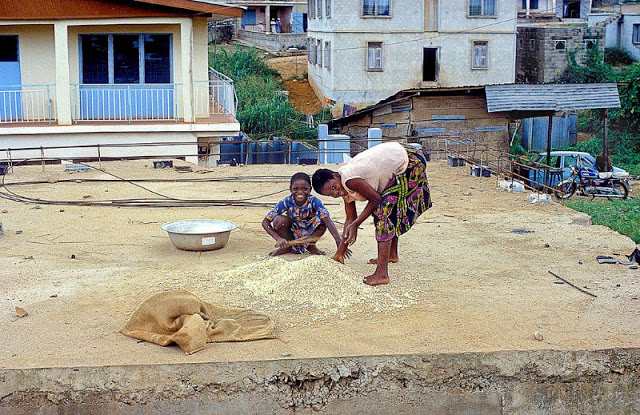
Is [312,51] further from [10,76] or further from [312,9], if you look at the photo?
[10,76]

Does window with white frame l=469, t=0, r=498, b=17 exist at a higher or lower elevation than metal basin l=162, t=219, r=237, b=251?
higher

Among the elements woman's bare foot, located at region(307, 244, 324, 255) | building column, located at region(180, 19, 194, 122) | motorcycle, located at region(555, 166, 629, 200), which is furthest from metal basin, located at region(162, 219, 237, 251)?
motorcycle, located at region(555, 166, 629, 200)

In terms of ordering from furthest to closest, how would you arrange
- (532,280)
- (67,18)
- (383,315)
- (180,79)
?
(180,79), (67,18), (532,280), (383,315)

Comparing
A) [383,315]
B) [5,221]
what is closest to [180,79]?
[5,221]

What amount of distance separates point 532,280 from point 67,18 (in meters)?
12.5

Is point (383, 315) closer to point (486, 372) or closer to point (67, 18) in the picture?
point (486, 372)

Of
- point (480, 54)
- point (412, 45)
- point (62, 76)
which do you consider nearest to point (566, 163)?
point (62, 76)

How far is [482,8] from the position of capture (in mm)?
31391

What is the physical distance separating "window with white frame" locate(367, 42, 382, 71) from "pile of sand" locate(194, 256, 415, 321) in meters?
24.9

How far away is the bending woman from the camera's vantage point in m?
6.49

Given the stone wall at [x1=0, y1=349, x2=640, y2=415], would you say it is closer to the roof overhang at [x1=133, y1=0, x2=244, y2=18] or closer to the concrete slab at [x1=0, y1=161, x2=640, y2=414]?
the concrete slab at [x1=0, y1=161, x2=640, y2=414]

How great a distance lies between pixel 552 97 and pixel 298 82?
63.6 ft

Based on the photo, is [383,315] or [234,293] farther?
[234,293]

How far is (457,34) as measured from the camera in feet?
103
